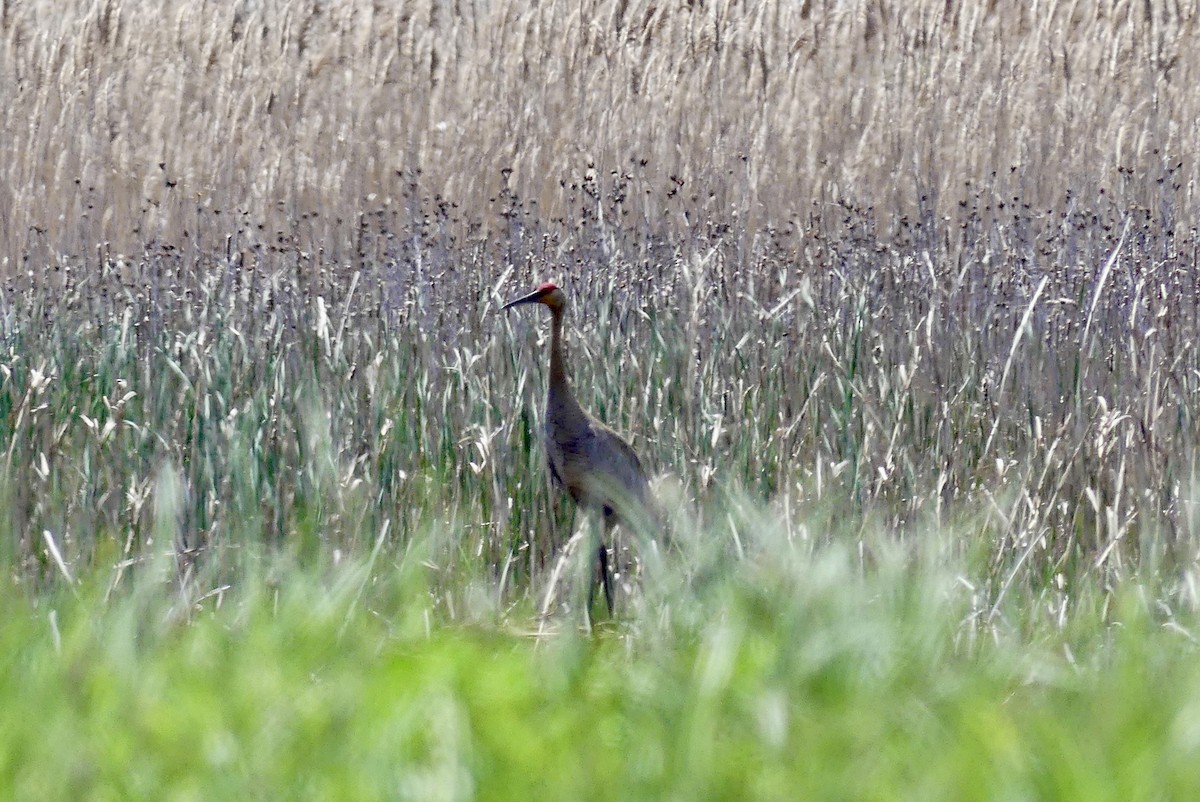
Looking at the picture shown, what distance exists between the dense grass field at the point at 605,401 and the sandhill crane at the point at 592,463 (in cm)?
10

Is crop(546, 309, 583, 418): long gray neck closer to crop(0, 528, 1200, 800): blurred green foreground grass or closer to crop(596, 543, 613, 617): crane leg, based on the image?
crop(596, 543, 613, 617): crane leg

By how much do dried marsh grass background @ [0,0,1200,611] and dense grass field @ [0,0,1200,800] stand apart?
2 cm

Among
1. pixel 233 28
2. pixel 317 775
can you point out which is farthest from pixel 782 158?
pixel 317 775

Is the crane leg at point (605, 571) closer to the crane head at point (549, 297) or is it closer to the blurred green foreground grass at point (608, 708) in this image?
the crane head at point (549, 297)

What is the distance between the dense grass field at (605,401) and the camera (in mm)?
1838

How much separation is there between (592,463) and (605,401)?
484 mm

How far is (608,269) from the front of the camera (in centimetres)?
403

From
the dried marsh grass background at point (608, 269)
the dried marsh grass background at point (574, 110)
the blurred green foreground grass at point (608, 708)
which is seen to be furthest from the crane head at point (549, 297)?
the blurred green foreground grass at point (608, 708)

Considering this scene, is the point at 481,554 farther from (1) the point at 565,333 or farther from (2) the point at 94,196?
(2) the point at 94,196

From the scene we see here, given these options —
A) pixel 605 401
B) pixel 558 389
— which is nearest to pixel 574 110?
pixel 605 401

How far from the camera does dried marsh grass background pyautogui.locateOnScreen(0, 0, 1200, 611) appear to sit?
3.32 m

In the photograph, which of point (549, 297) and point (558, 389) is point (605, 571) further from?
point (549, 297)

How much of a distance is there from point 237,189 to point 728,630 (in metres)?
3.38

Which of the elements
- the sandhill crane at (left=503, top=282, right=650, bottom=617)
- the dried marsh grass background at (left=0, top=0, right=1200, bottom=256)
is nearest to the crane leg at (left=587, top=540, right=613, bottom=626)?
the sandhill crane at (left=503, top=282, right=650, bottom=617)
